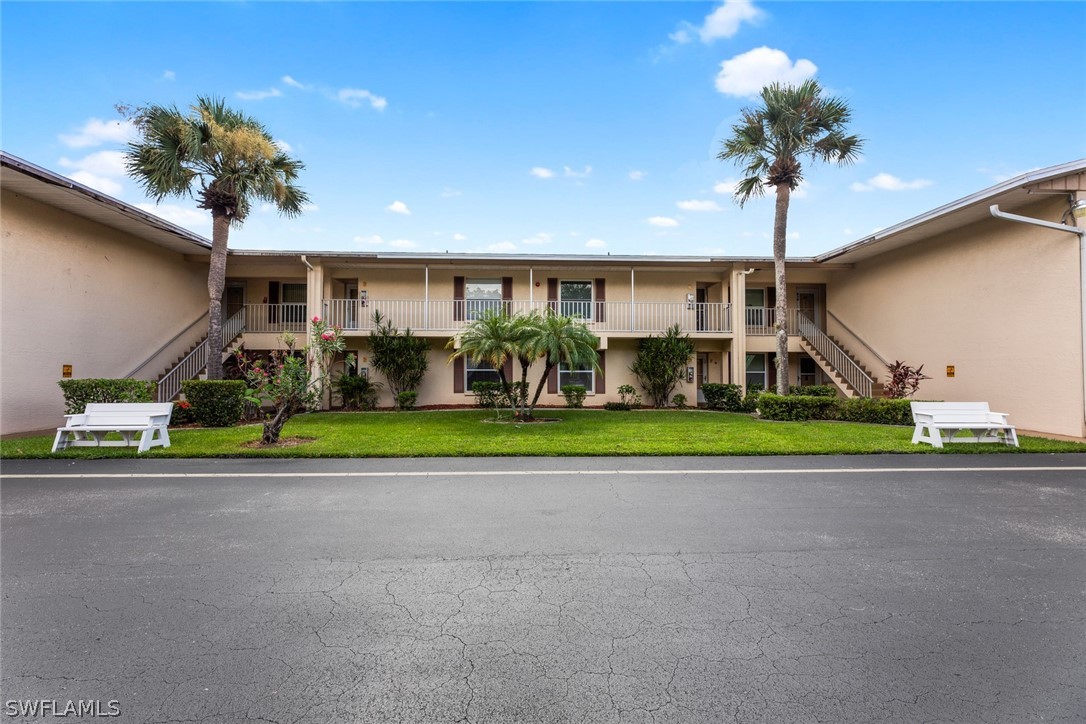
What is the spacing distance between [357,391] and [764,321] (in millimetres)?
15472

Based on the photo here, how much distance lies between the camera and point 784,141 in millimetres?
14398

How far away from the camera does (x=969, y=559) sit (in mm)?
3883

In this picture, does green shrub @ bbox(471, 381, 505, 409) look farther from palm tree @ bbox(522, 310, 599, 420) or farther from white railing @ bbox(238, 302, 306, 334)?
white railing @ bbox(238, 302, 306, 334)

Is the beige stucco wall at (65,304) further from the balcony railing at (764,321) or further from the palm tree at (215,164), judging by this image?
the balcony railing at (764,321)

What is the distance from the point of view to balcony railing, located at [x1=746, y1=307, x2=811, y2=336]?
1905cm

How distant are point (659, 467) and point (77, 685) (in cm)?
671

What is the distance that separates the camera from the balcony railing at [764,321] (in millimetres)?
19047

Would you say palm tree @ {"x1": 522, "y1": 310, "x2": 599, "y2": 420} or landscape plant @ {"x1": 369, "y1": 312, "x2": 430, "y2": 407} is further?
landscape plant @ {"x1": 369, "y1": 312, "x2": 430, "y2": 407}

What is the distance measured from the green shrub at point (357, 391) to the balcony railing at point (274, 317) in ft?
10.4

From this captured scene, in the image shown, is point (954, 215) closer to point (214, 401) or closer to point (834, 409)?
point (834, 409)

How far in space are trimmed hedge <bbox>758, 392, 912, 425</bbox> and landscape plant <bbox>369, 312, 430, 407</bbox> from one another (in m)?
10.9

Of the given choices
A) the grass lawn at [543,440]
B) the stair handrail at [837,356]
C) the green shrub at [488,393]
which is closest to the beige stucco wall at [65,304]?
the grass lawn at [543,440]

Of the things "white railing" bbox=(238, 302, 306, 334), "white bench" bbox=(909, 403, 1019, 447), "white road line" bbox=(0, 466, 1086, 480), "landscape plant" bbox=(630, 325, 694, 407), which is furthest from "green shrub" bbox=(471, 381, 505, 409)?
"white bench" bbox=(909, 403, 1019, 447)

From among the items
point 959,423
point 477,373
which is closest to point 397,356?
point 477,373
